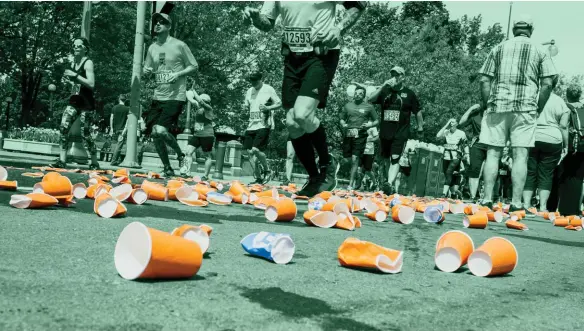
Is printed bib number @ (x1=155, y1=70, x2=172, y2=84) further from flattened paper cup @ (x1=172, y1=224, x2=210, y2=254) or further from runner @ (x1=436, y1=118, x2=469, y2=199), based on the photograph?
runner @ (x1=436, y1=118, x2=469, y2=199)

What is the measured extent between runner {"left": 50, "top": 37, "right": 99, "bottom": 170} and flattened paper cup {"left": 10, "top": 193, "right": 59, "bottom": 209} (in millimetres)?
5211

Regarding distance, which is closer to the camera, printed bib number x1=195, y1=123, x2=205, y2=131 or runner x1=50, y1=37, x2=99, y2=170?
runner x1=50, y1=37, x2=99, y2=170

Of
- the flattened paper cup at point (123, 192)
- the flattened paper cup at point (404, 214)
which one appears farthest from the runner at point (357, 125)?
the flattened paper cup at point (123, 192)

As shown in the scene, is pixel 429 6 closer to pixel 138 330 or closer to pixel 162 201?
pixel 162 201

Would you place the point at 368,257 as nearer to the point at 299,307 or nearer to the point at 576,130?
the point at 299,307

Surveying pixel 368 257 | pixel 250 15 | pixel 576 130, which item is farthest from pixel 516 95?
pixel 368 257

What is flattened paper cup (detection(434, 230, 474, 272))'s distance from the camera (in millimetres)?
2814

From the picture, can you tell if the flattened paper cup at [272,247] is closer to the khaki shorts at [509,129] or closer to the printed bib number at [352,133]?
the khaki shorts at [509,129]

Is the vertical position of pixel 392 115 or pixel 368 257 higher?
pixel 392 115

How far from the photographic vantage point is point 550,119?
30.1 ft

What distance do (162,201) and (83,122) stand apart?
453 centimetres

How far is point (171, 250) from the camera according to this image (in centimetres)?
207

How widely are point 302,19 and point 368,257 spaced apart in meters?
3.69

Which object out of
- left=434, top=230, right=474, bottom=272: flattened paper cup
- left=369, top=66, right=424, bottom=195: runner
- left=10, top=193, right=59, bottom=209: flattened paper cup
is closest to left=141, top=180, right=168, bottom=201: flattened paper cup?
left=10, top=193, right=59, bottom=209: flattened paper cup
